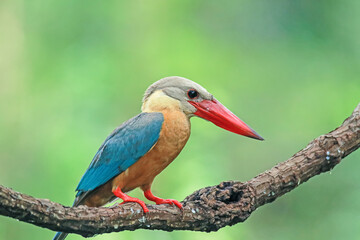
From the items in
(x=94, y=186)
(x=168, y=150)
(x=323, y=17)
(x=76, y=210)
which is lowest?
(x=76, y=210)

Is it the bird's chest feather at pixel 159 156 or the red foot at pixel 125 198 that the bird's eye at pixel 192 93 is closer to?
the bird's chest feather at pixel 159 156

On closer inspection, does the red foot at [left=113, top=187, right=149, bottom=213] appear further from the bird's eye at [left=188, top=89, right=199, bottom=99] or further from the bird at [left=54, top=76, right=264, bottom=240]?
the bird's eye at [left=188, top=89, right=199, bottom=99]

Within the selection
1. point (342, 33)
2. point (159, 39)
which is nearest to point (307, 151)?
point (159, 39)

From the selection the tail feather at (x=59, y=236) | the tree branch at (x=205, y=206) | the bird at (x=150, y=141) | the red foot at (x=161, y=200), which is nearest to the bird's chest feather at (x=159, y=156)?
the bird at (x=150, y=141)

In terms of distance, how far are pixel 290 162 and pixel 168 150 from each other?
2.45 ft

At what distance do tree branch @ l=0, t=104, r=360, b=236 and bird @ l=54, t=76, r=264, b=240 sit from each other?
0.16 metres

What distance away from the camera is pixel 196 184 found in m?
5.13

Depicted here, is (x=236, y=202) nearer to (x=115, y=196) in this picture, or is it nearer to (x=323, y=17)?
(x=115, y=196)

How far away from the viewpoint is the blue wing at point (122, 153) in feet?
10.8

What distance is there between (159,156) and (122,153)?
0.72ft

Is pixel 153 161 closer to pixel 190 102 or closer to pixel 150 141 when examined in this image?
pixel 150 141

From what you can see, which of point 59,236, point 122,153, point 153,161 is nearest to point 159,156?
point 153,161

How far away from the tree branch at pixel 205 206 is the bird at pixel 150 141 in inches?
6.2

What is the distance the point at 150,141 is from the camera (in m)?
3.34
